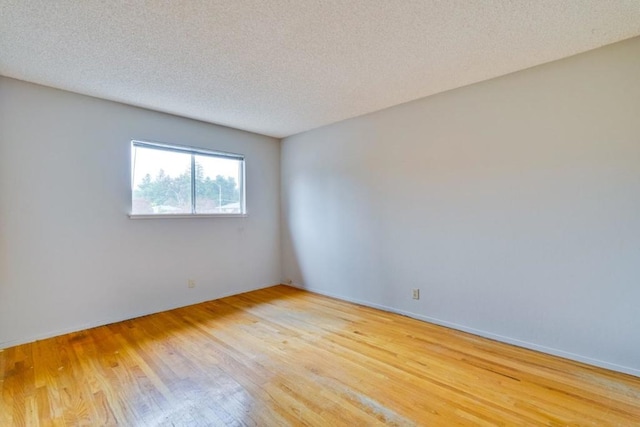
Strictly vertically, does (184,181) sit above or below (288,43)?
below

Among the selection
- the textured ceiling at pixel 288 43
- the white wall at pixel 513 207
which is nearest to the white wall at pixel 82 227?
the textured ceiling at pixel 288 43

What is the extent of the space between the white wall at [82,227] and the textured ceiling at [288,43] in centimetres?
34

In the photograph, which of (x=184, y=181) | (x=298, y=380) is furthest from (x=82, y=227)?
(x=298, y=380)

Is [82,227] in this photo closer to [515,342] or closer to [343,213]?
[343,213]

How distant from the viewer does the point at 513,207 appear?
2.61m

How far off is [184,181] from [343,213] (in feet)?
7.05

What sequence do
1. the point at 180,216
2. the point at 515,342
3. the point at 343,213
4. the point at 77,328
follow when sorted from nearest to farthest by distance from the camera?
the point at 515,342
the point at 77,328
the point at 180,216
the point at 343,213

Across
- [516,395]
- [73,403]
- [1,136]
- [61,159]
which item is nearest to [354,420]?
[516,395]

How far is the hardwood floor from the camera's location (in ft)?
5.60

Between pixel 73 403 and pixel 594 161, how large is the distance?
13.3 feet

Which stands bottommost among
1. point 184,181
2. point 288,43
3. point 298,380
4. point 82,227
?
point 298,380

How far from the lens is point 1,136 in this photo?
8.44ft

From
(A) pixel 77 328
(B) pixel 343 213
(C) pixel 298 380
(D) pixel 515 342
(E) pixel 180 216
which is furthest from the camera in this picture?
(B) pixel 343 213

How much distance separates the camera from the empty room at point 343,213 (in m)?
1.83
